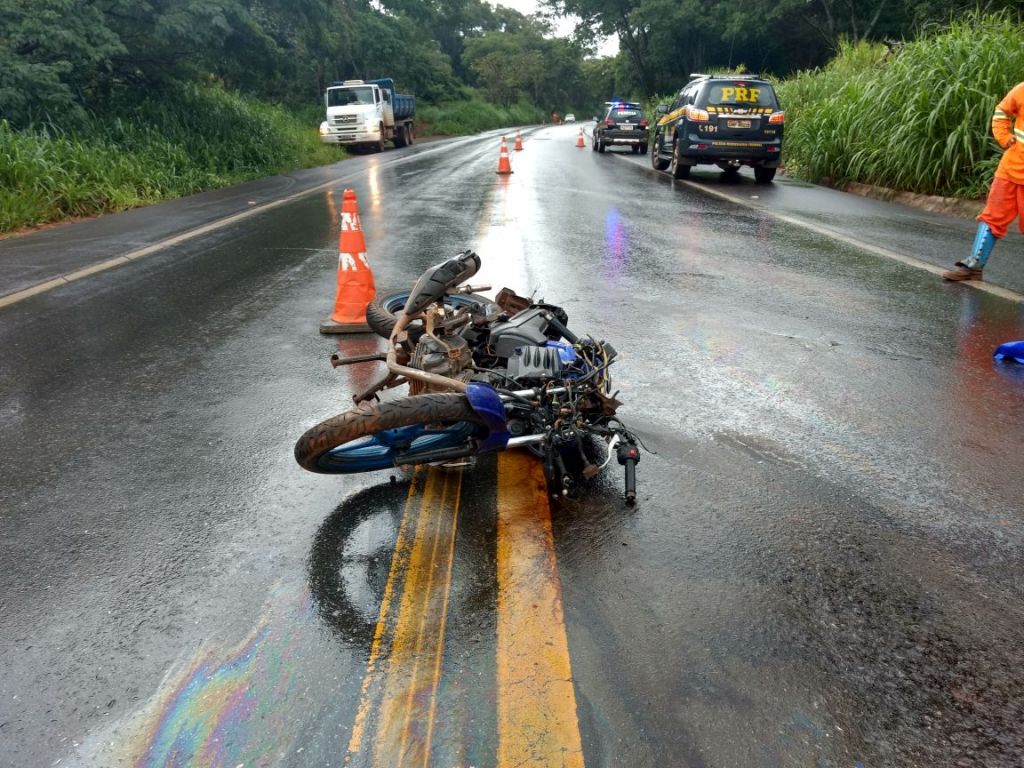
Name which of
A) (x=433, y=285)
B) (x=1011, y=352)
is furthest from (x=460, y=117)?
(x=433, y=285)

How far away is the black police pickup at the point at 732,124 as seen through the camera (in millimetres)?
15562

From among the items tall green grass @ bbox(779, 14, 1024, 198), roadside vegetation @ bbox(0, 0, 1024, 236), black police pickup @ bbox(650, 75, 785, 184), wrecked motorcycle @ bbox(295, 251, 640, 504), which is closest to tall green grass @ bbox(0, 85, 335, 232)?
roadside vegetation @ bbox(0, 0, 1024, 236)

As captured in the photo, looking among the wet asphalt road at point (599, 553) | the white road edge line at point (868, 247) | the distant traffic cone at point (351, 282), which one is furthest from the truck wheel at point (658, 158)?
the distant traffic cone at point (351, 282)

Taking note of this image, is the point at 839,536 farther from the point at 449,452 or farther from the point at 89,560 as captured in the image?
the point at 89,560

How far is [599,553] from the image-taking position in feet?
9.68

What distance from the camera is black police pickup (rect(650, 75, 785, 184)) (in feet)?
51.1

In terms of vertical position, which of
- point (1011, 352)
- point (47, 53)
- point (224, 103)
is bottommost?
point (1011, 352)

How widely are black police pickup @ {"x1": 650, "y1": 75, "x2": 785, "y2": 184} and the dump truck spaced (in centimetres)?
1680

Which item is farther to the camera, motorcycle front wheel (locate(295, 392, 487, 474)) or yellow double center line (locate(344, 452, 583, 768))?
motorcycle front wheel (locate(295, 392, 487, 474))

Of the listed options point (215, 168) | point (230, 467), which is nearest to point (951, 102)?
point (230, 467)

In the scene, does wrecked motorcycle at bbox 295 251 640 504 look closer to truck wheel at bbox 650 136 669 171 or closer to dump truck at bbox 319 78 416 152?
truck wheel at bbox 650 136 669 171

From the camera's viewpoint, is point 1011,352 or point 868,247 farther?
point 868,247

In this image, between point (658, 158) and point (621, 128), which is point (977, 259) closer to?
point (658, 158)

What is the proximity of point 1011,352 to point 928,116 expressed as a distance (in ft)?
30.6
